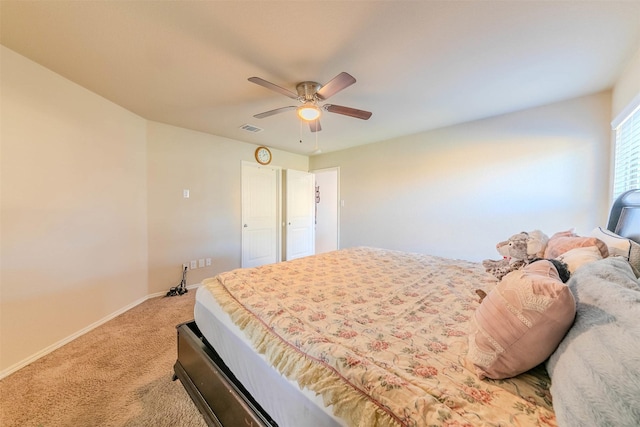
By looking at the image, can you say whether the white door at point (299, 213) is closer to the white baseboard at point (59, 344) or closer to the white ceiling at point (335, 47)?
the white ceiling at point (335, 47)

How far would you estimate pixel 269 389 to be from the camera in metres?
0.97

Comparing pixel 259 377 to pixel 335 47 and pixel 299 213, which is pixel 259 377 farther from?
pixel 299 213

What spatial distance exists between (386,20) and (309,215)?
4.08 m

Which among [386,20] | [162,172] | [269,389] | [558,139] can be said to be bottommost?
[269,389]

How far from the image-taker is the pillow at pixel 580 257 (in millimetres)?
1104

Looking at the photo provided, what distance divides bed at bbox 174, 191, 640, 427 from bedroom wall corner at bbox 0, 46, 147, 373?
1418 mm

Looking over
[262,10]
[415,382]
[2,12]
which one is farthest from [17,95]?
[415,382]

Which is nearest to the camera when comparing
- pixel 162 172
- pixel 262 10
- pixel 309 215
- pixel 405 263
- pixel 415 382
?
pixel 415 382

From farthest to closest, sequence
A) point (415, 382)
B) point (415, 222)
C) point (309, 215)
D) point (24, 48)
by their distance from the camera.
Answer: point (309, 215) < point (415, 222) < point (24, 48) < point (415, 382)

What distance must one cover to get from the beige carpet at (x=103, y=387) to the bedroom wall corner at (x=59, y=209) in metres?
0.27

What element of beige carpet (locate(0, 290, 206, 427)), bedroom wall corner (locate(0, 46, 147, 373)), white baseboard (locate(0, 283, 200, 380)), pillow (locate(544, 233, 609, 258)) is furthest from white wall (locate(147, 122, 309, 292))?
pillow (locate(544, 233, 609, 258))

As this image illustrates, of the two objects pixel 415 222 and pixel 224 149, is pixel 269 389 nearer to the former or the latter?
pixel 415 222

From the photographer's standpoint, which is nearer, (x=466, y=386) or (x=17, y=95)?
(x=466, y=386)

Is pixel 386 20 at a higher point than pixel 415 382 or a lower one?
higher
